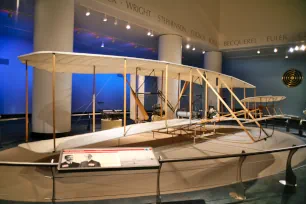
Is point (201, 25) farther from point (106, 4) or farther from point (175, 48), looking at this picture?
point (106, 4)

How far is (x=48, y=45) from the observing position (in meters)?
6.82

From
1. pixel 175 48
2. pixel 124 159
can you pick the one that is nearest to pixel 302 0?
pixel 175 48

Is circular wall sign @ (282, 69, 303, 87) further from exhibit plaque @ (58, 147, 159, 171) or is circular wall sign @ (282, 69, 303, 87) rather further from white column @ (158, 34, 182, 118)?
exhibit plaque @ (58, 147, 159, 171)

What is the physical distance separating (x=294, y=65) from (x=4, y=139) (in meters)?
16.1

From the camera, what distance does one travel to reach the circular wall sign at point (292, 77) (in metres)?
13.8


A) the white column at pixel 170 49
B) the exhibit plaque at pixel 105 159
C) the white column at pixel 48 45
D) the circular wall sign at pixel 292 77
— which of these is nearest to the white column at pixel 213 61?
the white column at pixel 170 49

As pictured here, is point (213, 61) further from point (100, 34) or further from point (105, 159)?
point (105, 159)

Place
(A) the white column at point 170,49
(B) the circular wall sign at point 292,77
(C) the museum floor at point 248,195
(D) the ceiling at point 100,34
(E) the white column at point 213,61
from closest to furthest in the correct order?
(C) the museum floor at point 248,195 < (D) the ceiling at point 100,34 < (A) the white column at point 170,49 < (B) the circular wall sign at point 292,77 < (E) the white column at point 213,61

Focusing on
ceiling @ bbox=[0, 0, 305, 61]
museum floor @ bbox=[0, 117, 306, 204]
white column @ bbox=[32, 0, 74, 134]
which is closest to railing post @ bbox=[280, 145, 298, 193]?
museum floor @ bbox=[0, 117, 306, 204]

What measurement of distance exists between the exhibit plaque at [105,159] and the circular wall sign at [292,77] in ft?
48.4

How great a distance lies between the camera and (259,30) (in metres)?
12.8

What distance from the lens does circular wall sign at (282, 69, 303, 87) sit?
1381cm

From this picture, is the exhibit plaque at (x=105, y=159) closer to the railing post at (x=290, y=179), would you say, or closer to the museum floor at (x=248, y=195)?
the museum floor at (x=248, y=195)

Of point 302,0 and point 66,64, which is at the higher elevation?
point 302,0
